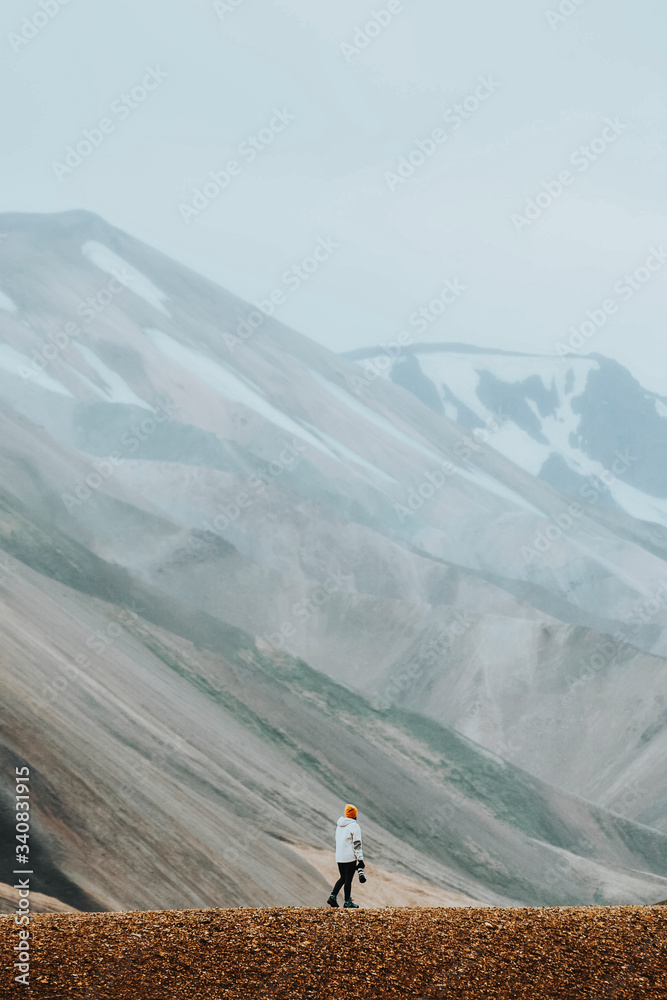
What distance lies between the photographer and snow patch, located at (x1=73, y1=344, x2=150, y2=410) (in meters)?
50.6

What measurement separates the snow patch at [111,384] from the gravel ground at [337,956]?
44.7 metres

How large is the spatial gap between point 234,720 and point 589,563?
3714 cm

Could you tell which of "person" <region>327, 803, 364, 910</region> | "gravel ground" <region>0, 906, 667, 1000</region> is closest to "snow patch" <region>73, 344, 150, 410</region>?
"person" <region>327, 803, 364, 910</region>

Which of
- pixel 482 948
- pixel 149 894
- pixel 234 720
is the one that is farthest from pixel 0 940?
pixel 234 720

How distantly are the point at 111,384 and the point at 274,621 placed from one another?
21906mm

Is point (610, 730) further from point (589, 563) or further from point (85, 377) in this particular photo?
point (85, 377)

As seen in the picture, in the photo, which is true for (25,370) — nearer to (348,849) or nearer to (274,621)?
(274,621)

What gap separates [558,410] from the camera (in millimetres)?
91625

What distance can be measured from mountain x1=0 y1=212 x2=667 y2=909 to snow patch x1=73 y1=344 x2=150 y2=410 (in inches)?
6.8

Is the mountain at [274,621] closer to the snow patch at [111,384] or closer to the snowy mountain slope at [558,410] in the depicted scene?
the snow patch at [111,384]

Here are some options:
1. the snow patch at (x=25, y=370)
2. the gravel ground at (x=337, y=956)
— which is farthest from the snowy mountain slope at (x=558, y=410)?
the gravel ground at (x=337, y=956)

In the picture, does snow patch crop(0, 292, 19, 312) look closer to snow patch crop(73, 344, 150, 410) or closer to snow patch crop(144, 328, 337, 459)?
snow patch crop(73, 344, 150, 410)

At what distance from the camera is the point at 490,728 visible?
112 feet

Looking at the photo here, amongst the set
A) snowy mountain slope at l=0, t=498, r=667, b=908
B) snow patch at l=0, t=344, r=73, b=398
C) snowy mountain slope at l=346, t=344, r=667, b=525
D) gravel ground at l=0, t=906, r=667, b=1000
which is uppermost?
snowy mountain slope at l=346, t=344, r=667, b=525
